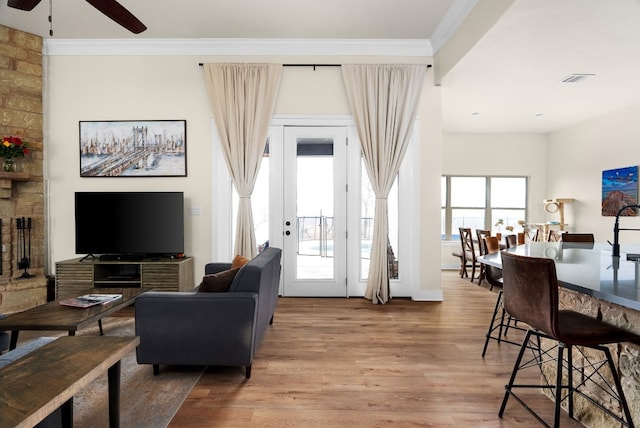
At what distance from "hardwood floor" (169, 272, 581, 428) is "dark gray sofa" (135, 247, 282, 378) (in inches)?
8.3

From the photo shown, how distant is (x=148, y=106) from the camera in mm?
4598

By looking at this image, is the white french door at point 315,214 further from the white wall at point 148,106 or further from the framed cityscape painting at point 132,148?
the framed cityscape painting at point 132,148

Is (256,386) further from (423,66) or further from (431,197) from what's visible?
(423,66)

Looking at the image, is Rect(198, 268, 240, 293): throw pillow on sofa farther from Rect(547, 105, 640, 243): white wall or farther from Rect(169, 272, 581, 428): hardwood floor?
Rect(547, 105, 640, 243): white wall

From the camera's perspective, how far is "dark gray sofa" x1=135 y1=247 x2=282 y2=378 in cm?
246

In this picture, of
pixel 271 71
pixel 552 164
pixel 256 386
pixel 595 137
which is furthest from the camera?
pixel 552 164

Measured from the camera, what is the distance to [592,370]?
202 centimetres

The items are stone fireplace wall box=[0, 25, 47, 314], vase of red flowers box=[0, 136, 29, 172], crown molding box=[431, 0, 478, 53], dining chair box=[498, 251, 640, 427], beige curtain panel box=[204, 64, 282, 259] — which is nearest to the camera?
dining chair box=[498, 251, 640, 427]

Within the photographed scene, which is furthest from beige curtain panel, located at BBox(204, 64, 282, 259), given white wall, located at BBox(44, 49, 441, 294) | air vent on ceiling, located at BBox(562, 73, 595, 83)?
air vent on ceiling, located at BBox(562, 73, 595, 83)

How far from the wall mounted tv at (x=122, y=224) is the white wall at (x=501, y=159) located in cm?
569

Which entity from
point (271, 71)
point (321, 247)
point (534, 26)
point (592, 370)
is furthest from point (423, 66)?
point (592, 370)

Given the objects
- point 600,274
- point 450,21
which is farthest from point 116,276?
point 450,21

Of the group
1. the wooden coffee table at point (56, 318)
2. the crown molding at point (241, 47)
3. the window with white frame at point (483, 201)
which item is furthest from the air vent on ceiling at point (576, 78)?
the wooden coffee table at point (56, 318)

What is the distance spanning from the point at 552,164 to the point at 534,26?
17.1ft
